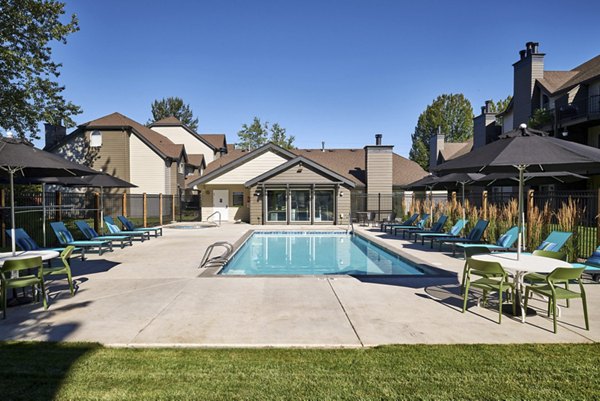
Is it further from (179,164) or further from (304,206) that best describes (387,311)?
(179,164)

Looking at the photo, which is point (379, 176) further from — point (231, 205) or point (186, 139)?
point (186, 139)

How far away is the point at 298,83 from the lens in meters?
29.9

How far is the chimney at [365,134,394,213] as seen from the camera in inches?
1020

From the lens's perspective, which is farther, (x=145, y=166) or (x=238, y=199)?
(x=145, y=166)

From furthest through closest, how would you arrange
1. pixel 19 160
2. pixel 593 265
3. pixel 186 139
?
1. pixel 186 139
2. pixel 593 265
3. pixel 19 160

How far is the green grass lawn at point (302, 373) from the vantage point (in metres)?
3.08

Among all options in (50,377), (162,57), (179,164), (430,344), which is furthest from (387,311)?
(179,164)

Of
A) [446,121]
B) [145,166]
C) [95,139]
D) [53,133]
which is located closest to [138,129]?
[95,139]

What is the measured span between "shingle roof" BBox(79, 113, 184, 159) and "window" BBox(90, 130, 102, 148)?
524mm

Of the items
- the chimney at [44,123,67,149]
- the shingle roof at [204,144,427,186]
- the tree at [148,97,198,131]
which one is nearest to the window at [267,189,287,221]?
the shingle roof at [204,144,427,186]

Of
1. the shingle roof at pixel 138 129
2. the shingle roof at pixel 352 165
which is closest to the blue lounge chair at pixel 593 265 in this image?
the shingle roof at pixel 352 165

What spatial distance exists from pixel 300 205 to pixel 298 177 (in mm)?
1825

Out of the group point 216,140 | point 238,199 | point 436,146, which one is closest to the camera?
point 238,199

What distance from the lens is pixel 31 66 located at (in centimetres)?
2022
